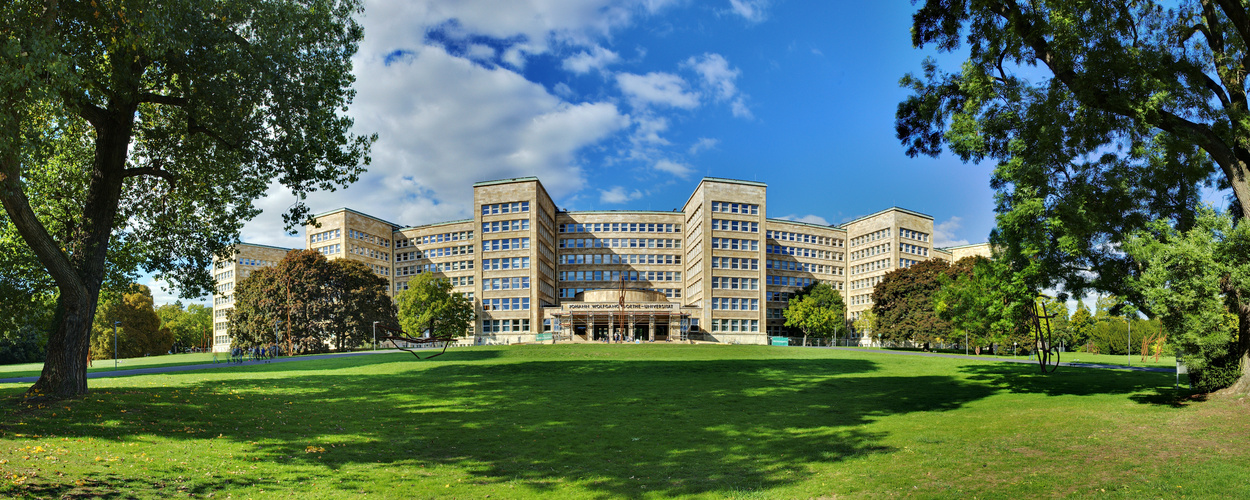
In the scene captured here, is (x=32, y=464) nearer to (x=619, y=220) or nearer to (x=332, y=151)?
(x=332, y=151)

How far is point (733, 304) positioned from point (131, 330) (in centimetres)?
8430

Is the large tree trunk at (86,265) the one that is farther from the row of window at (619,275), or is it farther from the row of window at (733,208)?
the row of window at (619,275)

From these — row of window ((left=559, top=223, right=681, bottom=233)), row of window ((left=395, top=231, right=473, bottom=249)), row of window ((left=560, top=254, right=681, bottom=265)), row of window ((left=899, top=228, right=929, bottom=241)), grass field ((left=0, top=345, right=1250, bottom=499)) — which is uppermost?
row of window ((left=559, top=223, right=681, bottom=233))

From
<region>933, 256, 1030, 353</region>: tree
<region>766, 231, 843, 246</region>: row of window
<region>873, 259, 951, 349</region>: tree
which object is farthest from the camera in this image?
<region>766, 231, 843, 246</region>: row of window

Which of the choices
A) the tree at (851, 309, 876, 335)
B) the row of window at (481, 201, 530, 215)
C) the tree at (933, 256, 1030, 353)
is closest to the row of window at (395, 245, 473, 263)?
the row of window at (481, 201, 530, 215)

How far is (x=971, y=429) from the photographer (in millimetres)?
14195

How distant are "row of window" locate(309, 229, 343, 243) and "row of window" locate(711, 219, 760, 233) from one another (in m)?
64.1

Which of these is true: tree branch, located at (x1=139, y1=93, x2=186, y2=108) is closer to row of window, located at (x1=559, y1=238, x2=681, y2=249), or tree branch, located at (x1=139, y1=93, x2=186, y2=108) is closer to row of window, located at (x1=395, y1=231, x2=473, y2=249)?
row of window, located at (x1=395, y1=231, x2=473, y2=249)

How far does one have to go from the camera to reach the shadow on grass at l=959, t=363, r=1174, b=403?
22.0 m

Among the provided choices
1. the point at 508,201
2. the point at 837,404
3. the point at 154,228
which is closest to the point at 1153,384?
the point at 837,404

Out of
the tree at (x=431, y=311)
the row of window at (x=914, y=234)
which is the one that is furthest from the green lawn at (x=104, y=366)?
the row of window at (x=914, y=234)

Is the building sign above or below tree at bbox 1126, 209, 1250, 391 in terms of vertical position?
below

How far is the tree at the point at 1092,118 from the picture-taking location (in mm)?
15766

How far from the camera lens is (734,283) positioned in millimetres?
94750
